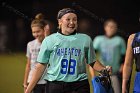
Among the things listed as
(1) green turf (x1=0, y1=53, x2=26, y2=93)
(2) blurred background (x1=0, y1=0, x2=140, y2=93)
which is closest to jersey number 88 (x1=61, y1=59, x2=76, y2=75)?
(1) green turf (x1=0, y1=53, x2=26, y2=93)

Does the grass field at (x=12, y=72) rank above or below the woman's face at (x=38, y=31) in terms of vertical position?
below

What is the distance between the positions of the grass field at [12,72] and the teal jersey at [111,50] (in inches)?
56.8

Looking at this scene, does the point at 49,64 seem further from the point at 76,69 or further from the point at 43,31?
the point at 43,31

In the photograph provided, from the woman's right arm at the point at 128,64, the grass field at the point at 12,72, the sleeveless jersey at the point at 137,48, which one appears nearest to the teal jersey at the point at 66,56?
the woman's right arm at the point at 128,64

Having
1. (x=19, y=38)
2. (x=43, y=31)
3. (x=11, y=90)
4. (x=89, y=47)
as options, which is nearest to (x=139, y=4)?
(x=19, y=38)

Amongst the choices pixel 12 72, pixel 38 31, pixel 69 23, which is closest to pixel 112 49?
pixel 38 31

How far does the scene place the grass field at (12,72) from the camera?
12.6m

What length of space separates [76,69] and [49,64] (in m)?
0.37

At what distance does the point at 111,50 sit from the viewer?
9797 millimetres

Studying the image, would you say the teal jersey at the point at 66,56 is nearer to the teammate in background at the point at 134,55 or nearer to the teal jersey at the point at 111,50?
the teammate in background at the point at 134,55

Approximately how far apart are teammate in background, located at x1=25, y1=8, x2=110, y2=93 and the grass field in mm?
5504

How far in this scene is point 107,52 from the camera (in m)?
9.80

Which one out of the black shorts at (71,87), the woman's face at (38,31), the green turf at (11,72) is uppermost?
the woman's face at (38,31)

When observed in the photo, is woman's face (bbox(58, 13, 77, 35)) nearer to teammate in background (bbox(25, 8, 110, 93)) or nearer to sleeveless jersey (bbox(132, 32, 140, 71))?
teammate in background (bbox(25, 8, 110, 93))
